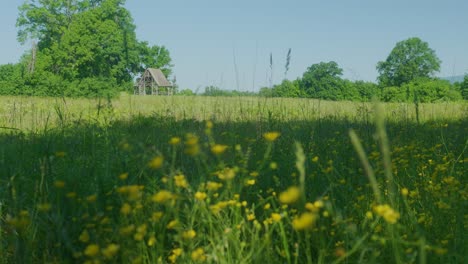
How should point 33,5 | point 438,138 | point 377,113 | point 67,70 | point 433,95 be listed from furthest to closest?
point 433,95, point 33,5, point 67,70, point 438,138, point 377,113

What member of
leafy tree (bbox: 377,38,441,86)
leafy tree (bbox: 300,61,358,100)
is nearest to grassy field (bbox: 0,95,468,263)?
leafy tree (bbox: 377,38,441,86)

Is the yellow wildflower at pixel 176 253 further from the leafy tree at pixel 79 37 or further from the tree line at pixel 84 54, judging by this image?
the leafy tree at pixel 79 37

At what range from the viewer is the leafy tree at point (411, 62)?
61.7 m

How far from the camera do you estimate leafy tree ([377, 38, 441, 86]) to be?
→ 2430 inches

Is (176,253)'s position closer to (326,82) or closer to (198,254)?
(198,254)

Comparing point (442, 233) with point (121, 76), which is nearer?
point (442, 233)

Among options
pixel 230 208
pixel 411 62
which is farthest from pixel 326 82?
pixel 230 208

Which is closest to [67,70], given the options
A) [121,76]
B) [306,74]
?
[121,76]

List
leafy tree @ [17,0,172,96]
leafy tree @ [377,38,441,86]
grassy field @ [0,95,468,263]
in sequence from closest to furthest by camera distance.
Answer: grassy field @ [0,95,468,263] < leafy tree @ [17,0,172,96] < leafy tree @ [377,38,441,86]

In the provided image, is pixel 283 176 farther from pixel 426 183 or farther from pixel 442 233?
pixel 442 233

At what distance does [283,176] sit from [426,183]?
815 millimetres

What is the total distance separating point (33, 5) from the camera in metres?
48.3

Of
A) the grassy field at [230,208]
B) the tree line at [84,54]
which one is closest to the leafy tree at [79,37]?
the tree line at [84,54]

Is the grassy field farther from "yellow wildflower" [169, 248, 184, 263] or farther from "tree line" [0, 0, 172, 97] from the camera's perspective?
"tree line" [0, 0, 172, 97]
